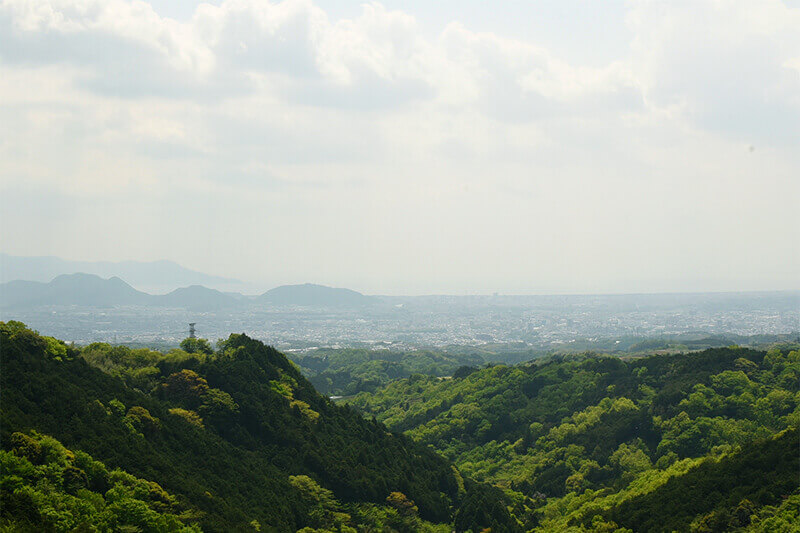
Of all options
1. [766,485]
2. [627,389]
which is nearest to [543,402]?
[627,389]

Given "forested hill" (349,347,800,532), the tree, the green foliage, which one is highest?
the tree

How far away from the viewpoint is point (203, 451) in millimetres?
43250

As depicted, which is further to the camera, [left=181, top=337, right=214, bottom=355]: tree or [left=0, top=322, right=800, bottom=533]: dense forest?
[left=181, top=337, right=214, bottom=355]: tree

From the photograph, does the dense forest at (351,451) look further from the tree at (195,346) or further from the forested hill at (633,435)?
the tree at (195,346)

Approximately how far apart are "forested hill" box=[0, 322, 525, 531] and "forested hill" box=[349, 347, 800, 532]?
32.2 feet

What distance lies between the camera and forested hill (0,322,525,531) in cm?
2931

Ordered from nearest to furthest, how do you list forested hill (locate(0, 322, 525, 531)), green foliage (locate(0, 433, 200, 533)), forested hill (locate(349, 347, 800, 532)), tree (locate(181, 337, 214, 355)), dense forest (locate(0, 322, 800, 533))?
green foliage (locate(0, 433, 200, 533))
forested hill (locate(0, 322, 525, 531))
dense forest (locate(0, 322, 800, 533))
forested hill (locate(349, 347, 800, 532))
tree (locate(181, 337, 214, 355))

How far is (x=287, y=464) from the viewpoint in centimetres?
4944

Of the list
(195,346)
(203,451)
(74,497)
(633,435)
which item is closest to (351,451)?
(203,451)

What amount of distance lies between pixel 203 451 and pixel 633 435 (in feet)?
155

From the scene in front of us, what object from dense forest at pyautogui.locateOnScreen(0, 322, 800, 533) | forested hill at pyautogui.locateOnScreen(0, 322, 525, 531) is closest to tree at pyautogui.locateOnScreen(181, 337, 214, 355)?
forested hill at pyautogui.locateOnScreen(0, 322, 525, 531)

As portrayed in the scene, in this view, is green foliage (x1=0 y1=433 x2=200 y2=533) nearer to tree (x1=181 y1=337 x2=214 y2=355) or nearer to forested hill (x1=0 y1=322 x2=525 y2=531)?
forested hill (x1=0 y1=322 x2=525 y2=531)

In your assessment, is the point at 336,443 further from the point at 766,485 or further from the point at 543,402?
the point at 543,402

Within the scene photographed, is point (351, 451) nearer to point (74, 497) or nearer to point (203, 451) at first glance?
point (203, 451)
